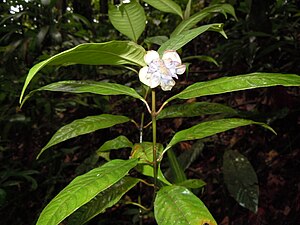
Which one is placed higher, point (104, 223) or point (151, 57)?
point (151, 57)

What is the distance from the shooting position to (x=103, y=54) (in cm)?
60

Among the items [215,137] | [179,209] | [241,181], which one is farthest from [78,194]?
[215,137]

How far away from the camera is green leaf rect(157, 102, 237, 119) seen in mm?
864

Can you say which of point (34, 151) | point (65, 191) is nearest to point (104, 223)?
point (34, 151)

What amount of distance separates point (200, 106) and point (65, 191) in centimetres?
45

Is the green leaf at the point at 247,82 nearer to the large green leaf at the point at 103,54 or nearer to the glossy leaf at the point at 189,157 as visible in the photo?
the large green leaf at the point at 103,54

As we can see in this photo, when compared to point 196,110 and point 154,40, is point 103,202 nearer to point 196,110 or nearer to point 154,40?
point 196,110

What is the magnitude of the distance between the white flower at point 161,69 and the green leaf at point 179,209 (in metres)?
0.20

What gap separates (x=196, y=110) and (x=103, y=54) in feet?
1.14

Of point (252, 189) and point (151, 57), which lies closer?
point (151, 57)

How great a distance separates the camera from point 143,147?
2.42 feet

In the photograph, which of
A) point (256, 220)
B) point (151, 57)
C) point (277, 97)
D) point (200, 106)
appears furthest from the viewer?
point (277, 97)

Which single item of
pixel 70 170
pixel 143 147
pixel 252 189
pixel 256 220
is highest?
pixel 143 147

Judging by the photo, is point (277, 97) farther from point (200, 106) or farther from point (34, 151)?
point (34, 151)
